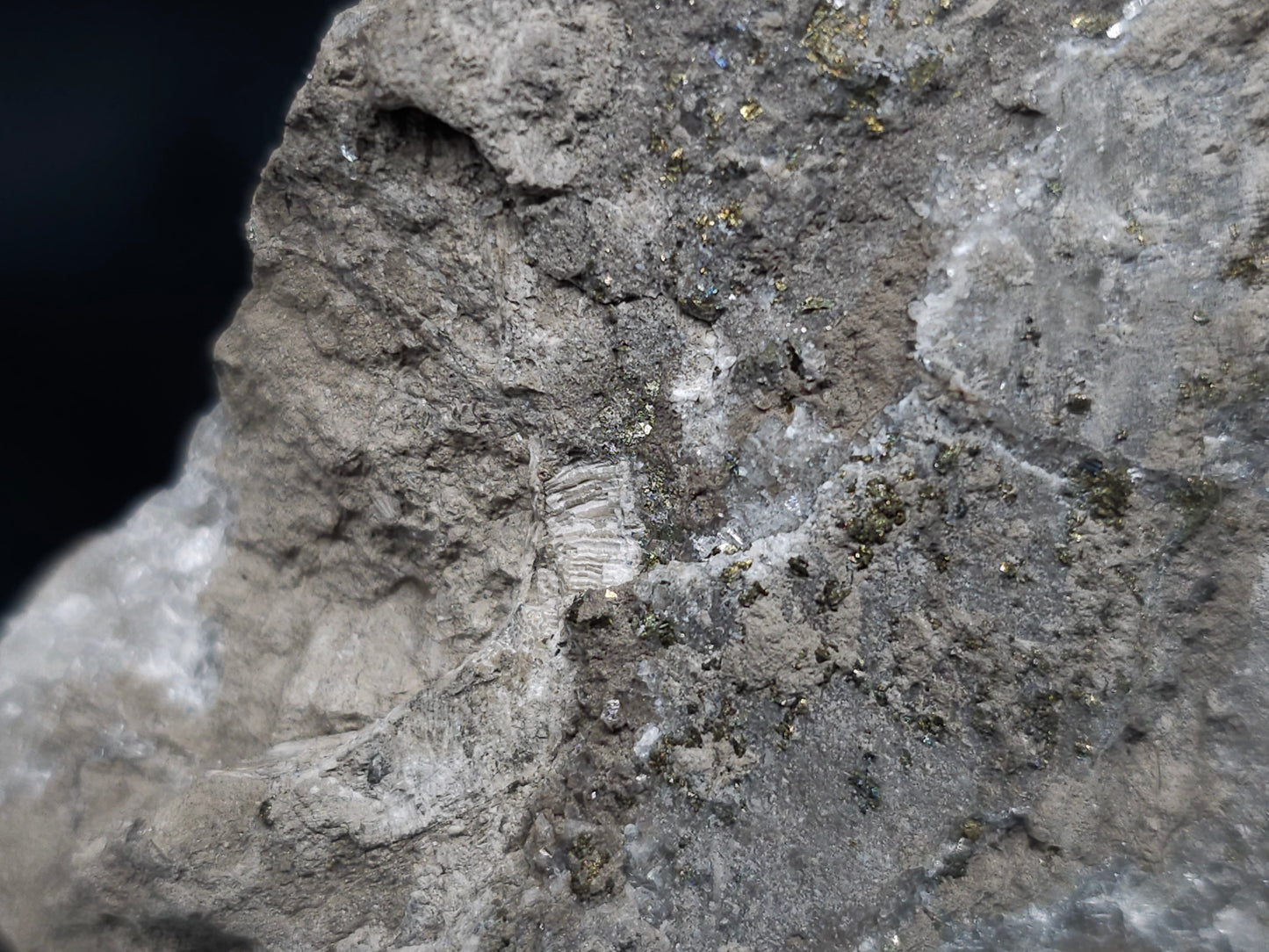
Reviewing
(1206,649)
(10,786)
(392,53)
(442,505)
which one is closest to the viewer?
(392,53)

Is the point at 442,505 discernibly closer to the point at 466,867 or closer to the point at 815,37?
the point at 466,867

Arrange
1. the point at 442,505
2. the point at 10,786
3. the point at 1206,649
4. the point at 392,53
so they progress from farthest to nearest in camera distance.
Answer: the point at 10,786 < the point at 442,505 < the point at 1206,649 < the point at 392,53

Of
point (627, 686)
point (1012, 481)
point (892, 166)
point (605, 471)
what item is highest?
point (892, 166)

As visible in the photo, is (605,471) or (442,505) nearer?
(605,471)

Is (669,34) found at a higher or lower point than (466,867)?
higher

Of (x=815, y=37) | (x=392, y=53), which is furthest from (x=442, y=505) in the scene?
(x=815, y=37)

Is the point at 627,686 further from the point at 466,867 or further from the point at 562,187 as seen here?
the point at 562,187
